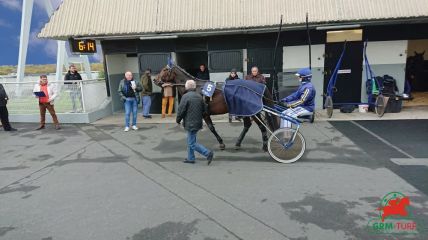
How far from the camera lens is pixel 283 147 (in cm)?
603

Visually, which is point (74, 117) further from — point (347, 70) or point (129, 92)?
point (347, 70)

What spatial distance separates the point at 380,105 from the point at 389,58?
215 centimetres

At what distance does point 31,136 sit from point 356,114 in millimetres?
10143

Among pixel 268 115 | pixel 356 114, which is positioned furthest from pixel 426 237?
pixel 356 114

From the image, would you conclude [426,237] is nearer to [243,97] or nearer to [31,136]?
[243,97]

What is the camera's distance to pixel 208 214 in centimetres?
415

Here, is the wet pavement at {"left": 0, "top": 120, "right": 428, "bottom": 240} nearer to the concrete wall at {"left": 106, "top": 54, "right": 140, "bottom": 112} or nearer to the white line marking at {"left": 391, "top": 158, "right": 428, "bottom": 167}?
the white line marking at {"left": 391, "top": 158, "right": 428, "bottom": 167}

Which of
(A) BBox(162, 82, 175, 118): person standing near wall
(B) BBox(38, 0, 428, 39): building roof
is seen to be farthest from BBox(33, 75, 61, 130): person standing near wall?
(A) BBox(162, 82, 175, 118): person standing near wall

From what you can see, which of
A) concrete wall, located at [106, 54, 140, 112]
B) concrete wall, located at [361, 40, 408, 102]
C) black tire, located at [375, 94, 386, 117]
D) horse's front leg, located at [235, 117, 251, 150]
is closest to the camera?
horse's front leg, located at [235, 117, 251, 150]

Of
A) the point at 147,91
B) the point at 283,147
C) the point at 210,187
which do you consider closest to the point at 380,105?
the point at 283,147

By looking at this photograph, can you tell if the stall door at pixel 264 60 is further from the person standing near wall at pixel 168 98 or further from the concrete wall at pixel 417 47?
the concrete wall at pixel 417 47

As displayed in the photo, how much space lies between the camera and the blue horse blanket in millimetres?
6039

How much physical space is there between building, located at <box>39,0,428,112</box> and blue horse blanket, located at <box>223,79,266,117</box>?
4.37 meters

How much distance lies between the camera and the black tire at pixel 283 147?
5.95m
